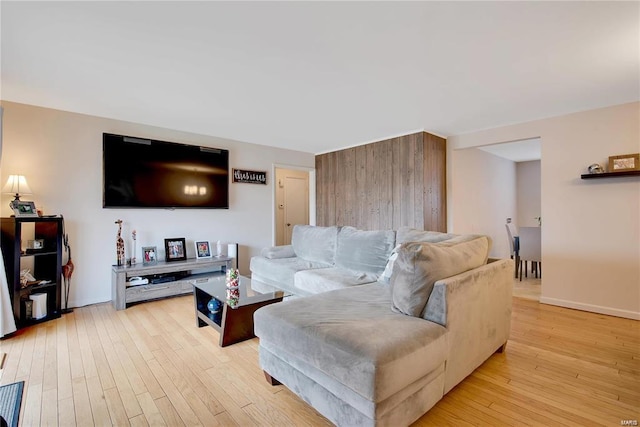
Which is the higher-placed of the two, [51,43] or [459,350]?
[51,43]

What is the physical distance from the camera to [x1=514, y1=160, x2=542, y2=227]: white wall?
22.2ft

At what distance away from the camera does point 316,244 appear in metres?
3.80

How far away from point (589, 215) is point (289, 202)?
5.06m

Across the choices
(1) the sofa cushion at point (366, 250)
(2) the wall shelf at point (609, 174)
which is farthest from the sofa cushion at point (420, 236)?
(2) the wall shelf at point (609, 174)

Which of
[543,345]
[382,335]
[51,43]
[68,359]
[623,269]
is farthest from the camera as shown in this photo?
[623,269]

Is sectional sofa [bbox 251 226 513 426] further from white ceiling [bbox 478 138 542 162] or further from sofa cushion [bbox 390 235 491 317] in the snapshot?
white ceiling [bbox 478 138 542 162]

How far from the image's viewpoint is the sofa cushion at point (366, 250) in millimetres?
3012

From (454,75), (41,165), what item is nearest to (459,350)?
(454,75)

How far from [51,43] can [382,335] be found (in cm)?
284

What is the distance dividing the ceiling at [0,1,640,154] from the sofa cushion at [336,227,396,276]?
4.70 ft

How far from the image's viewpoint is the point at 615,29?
1872 mm

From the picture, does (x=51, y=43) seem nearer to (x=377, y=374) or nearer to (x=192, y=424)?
(x=192, y=424)

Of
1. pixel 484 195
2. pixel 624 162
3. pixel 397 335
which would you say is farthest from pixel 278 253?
pixel 484 195

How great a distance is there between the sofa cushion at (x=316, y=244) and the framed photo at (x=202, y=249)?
1.28 metres
